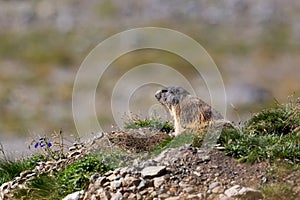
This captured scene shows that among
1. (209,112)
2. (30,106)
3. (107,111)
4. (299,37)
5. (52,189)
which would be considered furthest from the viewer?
(299,37)

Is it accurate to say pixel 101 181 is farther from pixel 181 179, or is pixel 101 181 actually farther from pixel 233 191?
pixel 233 191

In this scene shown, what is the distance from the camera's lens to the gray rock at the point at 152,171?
7770mm

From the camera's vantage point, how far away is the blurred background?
26844mm

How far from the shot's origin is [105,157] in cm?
839

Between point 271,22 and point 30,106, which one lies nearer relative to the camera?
point 30,106

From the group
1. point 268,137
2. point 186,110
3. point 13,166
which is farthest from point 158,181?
point 13,166

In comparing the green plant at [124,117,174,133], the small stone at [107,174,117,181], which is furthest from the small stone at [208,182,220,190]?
the green plant at [124,117,174,133]

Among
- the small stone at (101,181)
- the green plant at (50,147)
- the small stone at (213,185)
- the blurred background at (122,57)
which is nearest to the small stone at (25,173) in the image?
the green plant at (50,147)

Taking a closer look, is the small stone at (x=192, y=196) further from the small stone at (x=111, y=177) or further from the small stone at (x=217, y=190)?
the small stone at (x=111, y=177)

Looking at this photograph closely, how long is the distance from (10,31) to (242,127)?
1119 inches

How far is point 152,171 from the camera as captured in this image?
7816 millimetres

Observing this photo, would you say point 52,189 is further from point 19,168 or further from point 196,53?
point 196,53

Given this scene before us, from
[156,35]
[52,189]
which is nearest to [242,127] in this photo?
[52,189]

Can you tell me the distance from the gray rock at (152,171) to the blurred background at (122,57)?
541 inches
